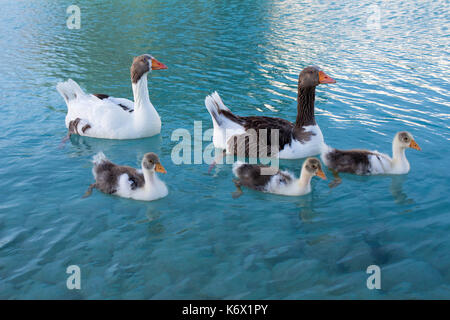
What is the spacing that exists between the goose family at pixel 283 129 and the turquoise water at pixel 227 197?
473 millimetres

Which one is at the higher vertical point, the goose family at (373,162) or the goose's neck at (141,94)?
the goose's neck at (141,94)

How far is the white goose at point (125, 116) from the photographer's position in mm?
9930

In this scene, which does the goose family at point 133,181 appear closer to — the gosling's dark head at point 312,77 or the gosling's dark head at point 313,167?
the gosling's dark head at point 313,167

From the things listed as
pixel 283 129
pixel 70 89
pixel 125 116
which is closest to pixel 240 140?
pixel 283 129

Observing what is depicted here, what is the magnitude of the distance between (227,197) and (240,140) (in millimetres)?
1722

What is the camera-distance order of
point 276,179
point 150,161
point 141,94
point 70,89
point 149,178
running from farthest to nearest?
1. point 70,89
2. point 141,94
3. point 276,179
4. point 149,178
5. point 150,161

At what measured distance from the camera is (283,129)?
29.0 feet

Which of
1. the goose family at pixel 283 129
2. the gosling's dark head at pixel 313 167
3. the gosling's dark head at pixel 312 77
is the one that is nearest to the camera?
the gosling's dark head at pixel 313 167

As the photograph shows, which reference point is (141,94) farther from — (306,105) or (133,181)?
(306,105)

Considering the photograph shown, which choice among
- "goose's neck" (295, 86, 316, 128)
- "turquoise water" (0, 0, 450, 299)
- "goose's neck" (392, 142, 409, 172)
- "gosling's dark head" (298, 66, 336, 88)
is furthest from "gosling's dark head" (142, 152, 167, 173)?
"goose's neck" (392, 142, 409, 172)

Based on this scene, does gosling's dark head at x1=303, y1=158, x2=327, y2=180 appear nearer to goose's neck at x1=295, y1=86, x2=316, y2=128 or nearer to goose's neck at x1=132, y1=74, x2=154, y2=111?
goose's neck at x1=295, y1=86, x2=316, y2=128

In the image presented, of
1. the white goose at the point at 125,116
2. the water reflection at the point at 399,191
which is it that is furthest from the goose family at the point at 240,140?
the water reflection at the point at 399,191

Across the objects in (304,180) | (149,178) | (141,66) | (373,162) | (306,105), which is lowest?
(149,178)
